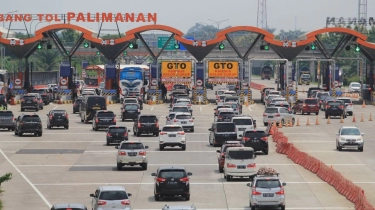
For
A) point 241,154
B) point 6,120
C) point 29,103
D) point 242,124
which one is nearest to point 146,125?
point 242,124

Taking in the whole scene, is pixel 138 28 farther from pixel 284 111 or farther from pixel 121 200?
pixel 121 200

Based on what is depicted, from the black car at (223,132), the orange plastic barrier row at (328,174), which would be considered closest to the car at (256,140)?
the orange plastic barrier row at (328,174)

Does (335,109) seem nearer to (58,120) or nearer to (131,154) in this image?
(58,120)

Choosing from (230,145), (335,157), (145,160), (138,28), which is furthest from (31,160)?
(138,28)

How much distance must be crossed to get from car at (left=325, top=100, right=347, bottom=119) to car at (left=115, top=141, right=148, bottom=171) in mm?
38229

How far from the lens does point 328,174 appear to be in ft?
155

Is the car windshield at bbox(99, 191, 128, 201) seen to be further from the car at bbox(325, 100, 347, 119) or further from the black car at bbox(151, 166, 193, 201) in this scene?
the car at bbox(325, 100, 347, 119)

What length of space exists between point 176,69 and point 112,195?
8144 cm

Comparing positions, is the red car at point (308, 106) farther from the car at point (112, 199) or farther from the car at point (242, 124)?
the car at point (112, 199)

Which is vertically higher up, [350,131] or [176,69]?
[176,69]

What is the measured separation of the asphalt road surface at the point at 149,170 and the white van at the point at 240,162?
0.52 m

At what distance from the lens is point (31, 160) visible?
5775 centimetres

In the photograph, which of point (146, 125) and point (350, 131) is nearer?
point (350, 131)

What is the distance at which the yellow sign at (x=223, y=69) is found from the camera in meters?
115
